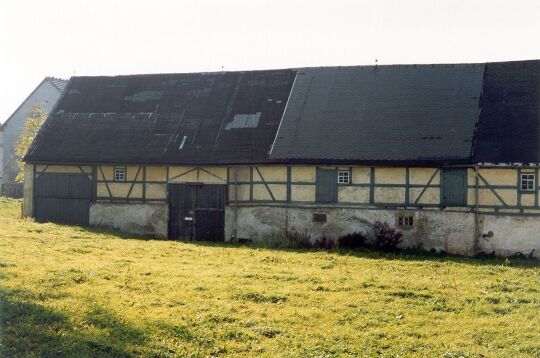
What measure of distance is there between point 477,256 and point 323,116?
8084 mm

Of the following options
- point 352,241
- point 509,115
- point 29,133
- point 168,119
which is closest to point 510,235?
point 509,115

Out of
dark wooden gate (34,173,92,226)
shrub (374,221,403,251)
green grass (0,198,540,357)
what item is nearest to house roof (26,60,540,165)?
dark wooden gate (34,173,92,226)

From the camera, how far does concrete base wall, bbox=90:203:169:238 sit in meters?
23.9

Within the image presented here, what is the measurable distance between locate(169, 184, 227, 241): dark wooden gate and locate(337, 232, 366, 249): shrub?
4812 mm

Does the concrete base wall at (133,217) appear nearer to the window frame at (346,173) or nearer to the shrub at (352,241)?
the window frame at (346,173)

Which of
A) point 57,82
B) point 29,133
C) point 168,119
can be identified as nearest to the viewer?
point 168,119

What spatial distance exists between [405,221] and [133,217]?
1081 centimetres

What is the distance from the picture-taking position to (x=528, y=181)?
19984 mm

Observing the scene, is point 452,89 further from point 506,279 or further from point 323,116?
point 506,279

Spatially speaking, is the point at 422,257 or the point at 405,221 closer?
the point at 422,257

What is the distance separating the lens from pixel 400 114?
2319 centimetres

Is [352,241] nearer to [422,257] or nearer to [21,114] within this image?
[422,257]

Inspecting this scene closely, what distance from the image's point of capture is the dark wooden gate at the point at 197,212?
23.2 meters

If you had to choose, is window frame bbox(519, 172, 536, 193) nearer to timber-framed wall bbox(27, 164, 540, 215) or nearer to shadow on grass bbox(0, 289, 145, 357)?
timber-framed wall bbox(27, 164, 540, 215)
